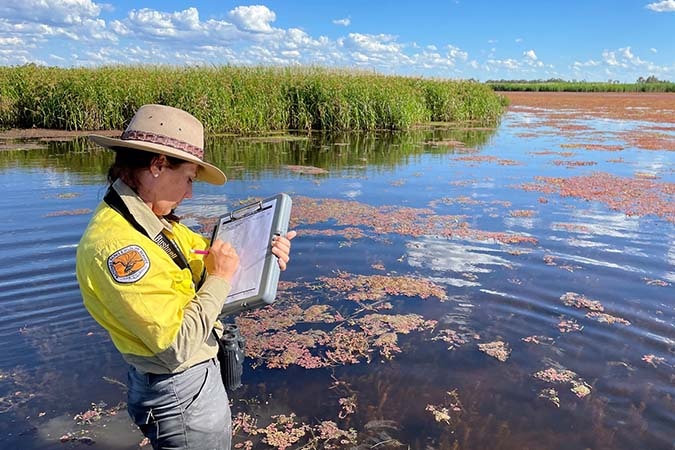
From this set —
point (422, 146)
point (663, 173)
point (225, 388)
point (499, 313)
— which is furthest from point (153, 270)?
point (422, 146)

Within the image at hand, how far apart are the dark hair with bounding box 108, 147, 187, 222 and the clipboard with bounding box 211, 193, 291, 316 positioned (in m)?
0.36

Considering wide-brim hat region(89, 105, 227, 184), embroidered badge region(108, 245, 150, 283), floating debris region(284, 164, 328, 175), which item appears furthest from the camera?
floating debris region(284, 164, 328, 175)

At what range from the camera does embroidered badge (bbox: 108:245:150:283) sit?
1.56 m

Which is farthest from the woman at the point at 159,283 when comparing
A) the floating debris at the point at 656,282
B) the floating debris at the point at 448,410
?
the floating debris at the point at 656,282

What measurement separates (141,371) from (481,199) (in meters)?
8.33

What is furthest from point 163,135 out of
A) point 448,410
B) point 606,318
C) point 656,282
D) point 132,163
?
point 656,282

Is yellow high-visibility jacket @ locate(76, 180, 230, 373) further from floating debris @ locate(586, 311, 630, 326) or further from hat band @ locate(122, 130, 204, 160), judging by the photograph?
floating debris @ locate(586, 311, 630, 326)

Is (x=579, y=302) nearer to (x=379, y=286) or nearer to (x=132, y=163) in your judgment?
(x=379, y=286)

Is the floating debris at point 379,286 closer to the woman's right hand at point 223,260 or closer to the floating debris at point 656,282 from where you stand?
the floating debris at point 656,282

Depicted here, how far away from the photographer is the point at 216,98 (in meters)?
18.4

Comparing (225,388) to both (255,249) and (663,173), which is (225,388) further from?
(663,173)

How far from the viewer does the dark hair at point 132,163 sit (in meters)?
1.74

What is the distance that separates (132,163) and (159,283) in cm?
41

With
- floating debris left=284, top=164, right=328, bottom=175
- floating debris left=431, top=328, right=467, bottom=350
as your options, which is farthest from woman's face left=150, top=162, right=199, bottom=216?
floating debris left=284, top=164, right=328, bottom=175
